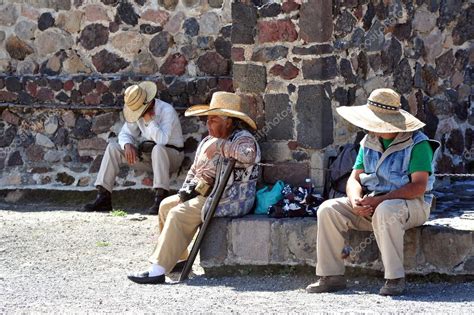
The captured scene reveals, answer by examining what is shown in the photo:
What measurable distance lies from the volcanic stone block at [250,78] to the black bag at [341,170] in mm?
785

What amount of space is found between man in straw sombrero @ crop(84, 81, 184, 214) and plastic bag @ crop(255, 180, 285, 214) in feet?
6.94

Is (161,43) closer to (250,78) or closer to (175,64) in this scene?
(175,64)

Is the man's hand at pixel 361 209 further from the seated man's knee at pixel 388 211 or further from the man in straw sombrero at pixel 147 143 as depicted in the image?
the man in straw sombrero at pixel 147 143

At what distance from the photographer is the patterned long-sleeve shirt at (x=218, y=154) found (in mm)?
7633

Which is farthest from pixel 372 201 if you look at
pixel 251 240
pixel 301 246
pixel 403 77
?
pixel 403 77

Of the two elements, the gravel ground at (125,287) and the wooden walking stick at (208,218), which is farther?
the wooden walking stick at (208,218)

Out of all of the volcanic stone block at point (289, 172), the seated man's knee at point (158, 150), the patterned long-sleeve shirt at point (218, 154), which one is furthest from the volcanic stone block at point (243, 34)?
the seated man's knee at point (158, 150)

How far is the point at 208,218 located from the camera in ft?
24.8

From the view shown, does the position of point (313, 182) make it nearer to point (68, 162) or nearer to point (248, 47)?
point (248, 47)

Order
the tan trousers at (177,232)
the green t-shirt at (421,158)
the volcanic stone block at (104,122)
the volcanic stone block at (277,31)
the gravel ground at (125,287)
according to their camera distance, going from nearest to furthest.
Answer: the gravel ground at (125,287)
the green t-shirt at (421,158)
the tan trousers at (177,232)
the volcanic stone block at (277,31)
the volcanic stone block at (104,122)

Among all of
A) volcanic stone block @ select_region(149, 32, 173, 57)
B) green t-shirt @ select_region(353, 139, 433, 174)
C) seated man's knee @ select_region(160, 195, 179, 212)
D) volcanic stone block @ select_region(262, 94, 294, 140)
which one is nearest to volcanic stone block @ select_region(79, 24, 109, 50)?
volcanic stone block @ select_region(149, 32, 173, 57)

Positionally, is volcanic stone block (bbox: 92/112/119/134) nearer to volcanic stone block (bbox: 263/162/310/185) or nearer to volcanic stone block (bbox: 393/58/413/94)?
volcanic stone block (bbox: 263/162/310/185)

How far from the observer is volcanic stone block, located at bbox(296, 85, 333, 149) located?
7.92 m

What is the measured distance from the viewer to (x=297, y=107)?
315 inches
